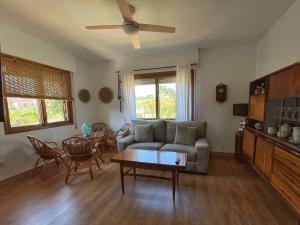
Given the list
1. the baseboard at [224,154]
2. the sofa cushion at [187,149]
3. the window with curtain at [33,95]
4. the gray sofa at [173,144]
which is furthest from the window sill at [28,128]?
the baseboard at [224,154]

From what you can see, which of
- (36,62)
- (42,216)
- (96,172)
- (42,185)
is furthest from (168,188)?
(36,62)

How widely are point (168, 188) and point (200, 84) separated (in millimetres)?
2549

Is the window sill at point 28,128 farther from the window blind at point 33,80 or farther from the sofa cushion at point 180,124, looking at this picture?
the sofa cushion at point 180,124

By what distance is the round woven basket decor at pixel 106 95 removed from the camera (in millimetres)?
4723

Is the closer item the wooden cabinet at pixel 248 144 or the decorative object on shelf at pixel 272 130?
the decorative object on shelf at pixel 272 130

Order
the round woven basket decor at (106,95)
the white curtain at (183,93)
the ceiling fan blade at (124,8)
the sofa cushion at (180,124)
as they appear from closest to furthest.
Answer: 1. the ceiling fan blade at (124,8)
2. the sofa cushion at (180,124)
3. the white curtain at (183,93)
4. the round woven basket decor at (106,95)

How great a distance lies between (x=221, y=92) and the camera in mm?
3729

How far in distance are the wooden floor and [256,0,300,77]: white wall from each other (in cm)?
198

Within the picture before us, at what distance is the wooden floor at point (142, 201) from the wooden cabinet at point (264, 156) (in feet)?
1.09

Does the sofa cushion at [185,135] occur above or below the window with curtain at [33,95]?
below

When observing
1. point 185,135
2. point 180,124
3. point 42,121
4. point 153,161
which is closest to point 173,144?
point 185,135

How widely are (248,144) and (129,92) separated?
3040 mm

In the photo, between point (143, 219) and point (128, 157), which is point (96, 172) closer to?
point (128, 157)

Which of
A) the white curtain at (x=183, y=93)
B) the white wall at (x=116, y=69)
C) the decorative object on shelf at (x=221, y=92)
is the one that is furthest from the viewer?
the white wall at (x=116, y=69)
